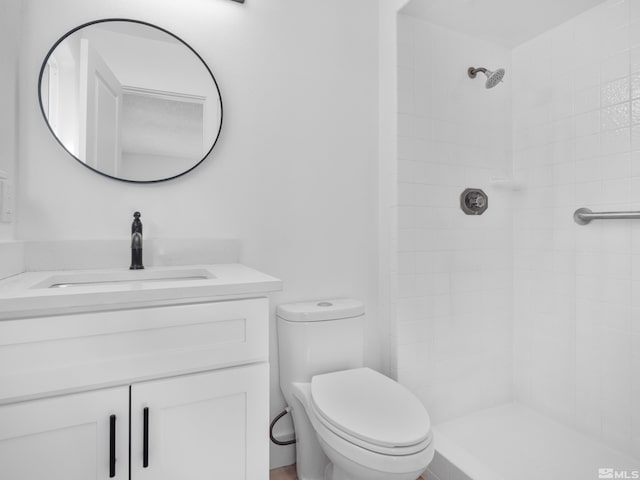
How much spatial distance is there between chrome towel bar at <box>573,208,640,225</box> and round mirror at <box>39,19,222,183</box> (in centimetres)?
164

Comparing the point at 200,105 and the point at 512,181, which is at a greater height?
the point at 200,105

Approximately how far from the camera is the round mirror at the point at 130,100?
1254 millimetres

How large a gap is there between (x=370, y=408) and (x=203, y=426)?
20.4 inches

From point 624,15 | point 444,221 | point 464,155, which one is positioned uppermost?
point 624,15

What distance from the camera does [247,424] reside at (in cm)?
101

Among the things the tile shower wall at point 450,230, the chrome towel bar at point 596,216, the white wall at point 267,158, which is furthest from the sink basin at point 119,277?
the chrome towel bar at point 596,216

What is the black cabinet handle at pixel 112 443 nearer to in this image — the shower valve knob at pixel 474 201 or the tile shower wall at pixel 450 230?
the tile shower wall at pixel 450 230

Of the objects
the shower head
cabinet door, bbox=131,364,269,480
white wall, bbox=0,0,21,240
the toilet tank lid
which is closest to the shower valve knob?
the shower head

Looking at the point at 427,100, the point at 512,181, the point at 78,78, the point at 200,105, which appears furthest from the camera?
the point at 512,181

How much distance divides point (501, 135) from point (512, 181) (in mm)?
265

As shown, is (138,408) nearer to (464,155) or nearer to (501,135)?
(464,155)

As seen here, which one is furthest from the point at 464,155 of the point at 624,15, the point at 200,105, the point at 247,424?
the point at 247,424

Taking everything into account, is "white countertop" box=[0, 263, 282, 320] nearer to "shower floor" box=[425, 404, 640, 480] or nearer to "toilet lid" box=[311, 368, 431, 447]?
"toilet lid" box=[311, 368, 431, 447]

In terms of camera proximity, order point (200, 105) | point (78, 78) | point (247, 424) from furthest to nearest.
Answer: point (200, 105) < point (78, 78) < point (247, 424)
